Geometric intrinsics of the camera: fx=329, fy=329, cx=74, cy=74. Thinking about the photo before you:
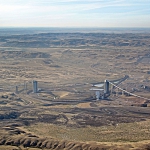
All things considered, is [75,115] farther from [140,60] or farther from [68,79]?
[140,60]

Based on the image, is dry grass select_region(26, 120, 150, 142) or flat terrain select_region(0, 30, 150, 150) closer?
flat terrain select_region(0, 30, 150, 150)

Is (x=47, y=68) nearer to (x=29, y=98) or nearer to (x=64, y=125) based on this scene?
(x=29, y=98)

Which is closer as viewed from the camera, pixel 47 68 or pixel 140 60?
pixel 47 68

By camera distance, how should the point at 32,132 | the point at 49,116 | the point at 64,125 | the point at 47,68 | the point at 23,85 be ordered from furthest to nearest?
the point at 47,68, the point at 23,85, the point at 49,116, the point at 64,125, the point at 32,132

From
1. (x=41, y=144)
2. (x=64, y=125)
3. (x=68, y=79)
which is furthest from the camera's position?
(x=68, y=79)

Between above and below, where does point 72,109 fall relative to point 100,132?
below

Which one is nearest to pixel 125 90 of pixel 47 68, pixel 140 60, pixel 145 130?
pixel 145 130

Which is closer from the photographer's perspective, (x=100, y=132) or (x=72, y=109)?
(x=100, y=132)

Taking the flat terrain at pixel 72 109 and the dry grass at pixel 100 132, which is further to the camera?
the dry grass at pixel 100 132

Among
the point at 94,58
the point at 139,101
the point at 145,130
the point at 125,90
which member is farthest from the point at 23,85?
the point at 94,58
